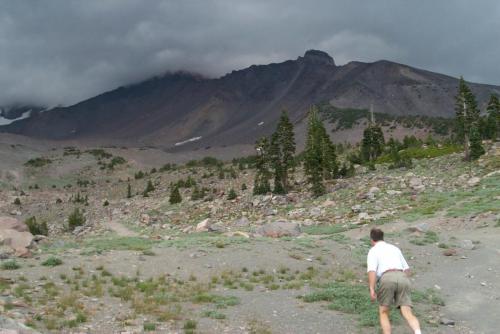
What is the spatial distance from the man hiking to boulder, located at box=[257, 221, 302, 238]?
699 inches

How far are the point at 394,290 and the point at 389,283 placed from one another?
0.19 metres

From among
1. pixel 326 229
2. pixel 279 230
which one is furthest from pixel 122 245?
pixel 326 229

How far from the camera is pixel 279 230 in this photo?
95.1 feet

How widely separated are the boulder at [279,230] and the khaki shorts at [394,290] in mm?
17912

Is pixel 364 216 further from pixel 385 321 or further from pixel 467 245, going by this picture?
pixel 385 321

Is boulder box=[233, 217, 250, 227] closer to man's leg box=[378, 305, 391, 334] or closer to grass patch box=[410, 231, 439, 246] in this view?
grass patch box=[410, 231, 439, 246]

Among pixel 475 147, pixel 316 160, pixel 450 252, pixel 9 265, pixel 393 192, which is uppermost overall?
pixel 475 147

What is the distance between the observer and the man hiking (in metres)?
10.1

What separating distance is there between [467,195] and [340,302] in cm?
2747

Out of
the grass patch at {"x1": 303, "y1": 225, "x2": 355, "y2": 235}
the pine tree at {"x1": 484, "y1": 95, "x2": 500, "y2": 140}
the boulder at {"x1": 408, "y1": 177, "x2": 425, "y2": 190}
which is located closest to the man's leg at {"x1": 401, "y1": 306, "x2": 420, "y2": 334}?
the grass patch at {"x1": 303, "y1": 225, "x2": 355, "y2": 235}

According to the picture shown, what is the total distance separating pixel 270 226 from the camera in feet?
95.8

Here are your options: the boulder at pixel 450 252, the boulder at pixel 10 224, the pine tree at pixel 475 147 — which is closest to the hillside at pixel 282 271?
the boulder at pixel 450 252

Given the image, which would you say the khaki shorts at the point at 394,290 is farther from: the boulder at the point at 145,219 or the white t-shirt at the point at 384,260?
the boulder at the point at 145,219

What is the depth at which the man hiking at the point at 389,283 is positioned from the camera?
10094 millimetres
